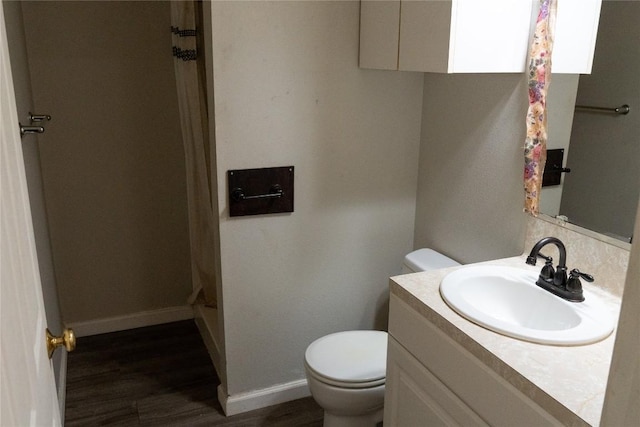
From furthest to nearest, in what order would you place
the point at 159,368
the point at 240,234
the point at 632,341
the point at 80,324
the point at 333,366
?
the point at 80,324, the point at 159,368, the point at 240,234, the point at 333,366, the point at 632,341

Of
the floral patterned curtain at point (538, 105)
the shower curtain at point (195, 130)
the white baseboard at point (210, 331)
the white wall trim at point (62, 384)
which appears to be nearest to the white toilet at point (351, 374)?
the floral patterned curtain at point (538, 105)

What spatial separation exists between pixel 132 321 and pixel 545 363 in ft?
8.17

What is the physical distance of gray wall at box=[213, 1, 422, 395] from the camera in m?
2.04

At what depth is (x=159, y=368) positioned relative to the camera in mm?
2752

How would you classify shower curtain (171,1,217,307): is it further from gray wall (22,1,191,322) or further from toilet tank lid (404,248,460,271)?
toilet tank lid (404,248,460,271)

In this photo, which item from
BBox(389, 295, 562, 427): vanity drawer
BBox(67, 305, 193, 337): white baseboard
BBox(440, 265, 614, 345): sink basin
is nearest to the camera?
BBox(389, 295, 562, 427): vanity drawer

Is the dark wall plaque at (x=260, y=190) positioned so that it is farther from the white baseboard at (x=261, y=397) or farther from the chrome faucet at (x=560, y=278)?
the chrome faucet at (x=560, y=278)

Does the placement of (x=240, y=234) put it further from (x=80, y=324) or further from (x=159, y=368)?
(x=80, y=324)

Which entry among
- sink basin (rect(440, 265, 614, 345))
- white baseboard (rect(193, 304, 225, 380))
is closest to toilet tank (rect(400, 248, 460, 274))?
sink basin (rect(440, 265, 614, 345))

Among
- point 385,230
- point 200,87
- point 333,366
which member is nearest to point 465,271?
point 333,366

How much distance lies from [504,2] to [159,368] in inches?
88.4

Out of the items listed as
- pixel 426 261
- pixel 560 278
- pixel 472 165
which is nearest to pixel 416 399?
pixel 560 278

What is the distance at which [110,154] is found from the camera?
2852 millimetres

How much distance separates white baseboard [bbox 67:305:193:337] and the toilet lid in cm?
136
